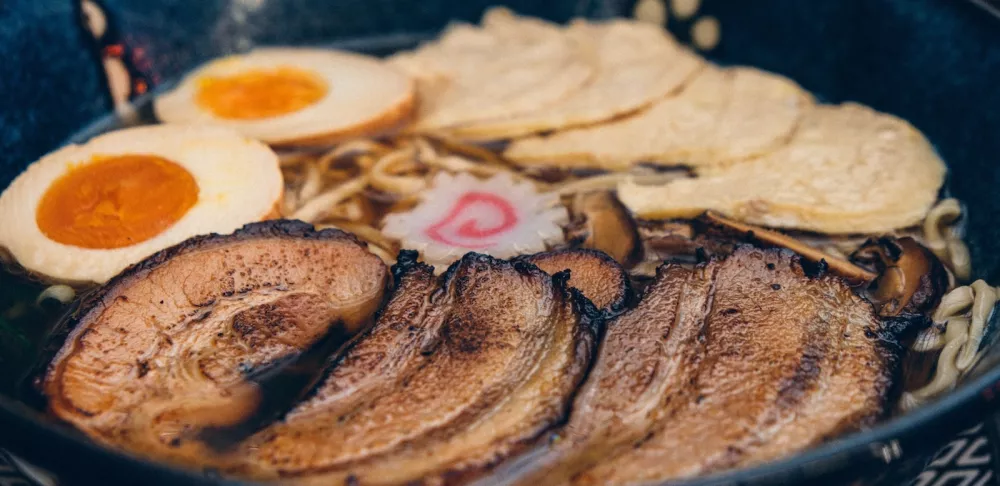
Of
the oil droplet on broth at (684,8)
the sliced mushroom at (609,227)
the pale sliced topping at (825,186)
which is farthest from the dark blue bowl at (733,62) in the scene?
the sliced mushroom at (609,227)

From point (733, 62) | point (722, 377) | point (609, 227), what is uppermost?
point (733, 62)

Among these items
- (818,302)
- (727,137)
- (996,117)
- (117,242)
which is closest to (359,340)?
(117,242)

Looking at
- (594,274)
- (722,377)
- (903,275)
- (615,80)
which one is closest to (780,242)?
(903,275)

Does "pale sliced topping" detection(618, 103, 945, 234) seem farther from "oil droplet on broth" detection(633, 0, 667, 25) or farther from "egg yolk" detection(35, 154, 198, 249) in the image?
"egg yolk" detection(35, 154, 198, 249)

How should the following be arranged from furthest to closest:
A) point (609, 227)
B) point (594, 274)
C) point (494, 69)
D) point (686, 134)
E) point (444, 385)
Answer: point (494, 69), point (686, 134), point (609, 227), point (594, 274), point (444, 385)

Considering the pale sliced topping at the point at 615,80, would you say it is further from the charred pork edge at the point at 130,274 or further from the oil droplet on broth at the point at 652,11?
the charred pork edge at the point at 130,274

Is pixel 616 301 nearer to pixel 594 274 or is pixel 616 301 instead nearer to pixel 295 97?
pixel 594 274
